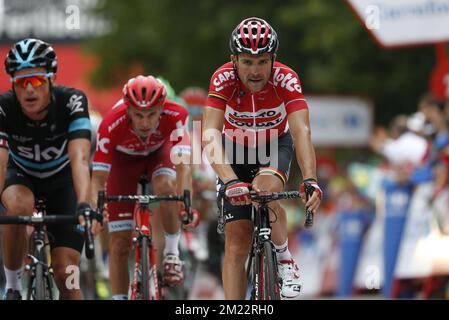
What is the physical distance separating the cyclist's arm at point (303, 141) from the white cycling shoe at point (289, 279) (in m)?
0.77

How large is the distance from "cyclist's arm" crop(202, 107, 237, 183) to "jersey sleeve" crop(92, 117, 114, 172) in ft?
4.95

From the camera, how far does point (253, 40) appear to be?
8.80 m

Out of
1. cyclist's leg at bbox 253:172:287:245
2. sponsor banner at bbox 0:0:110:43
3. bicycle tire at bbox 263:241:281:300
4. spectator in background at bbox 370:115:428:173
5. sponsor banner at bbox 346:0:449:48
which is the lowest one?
bicycle tire at bbox 263:241:281:300

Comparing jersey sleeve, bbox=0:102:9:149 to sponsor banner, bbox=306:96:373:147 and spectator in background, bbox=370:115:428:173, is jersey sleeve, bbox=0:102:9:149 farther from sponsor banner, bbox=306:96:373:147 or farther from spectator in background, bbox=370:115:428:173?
sponsor banner, bbox=306:96:373:147

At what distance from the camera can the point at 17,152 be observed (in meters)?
9.34

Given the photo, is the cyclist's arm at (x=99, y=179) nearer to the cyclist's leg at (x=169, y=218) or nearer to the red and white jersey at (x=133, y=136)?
the red and white jersey at (x=133, y=136)

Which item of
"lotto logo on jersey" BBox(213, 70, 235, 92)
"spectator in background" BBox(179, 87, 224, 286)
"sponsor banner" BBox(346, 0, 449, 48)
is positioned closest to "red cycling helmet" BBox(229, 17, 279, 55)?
"lotto logo on jersey" BBox(213, 70, 235, 92)

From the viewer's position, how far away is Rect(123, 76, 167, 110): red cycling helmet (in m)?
9.84

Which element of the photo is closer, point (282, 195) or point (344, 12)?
point (282, 195)
